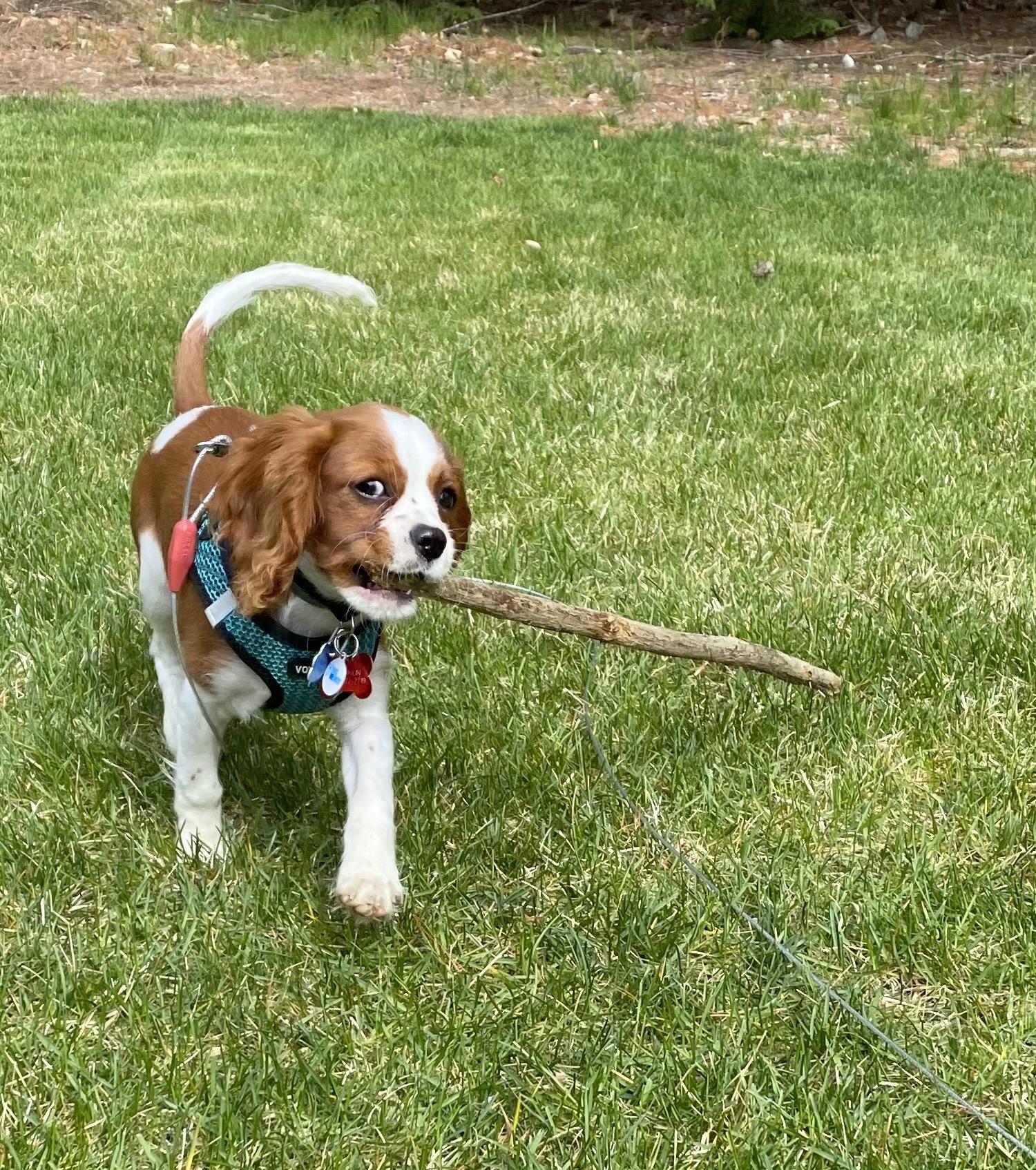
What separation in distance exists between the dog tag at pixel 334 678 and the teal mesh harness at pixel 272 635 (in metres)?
0.06

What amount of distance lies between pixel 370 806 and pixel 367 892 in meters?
0.19

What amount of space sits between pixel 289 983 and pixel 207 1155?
14.7 inches

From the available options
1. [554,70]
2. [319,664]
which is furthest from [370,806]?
[554,70]

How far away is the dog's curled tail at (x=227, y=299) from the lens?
308 cm

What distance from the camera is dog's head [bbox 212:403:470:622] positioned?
2.24 meters

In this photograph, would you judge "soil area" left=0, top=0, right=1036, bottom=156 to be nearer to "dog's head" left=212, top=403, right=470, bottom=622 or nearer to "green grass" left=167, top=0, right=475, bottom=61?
"green grass" left=167, top=0, right=475, bottom=61

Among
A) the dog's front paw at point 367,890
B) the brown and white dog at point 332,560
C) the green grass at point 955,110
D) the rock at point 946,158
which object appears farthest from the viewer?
the green grass at point 955,110

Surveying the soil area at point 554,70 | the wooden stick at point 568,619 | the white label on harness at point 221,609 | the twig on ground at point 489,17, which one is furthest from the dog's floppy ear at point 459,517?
the twig on ground at point 489,17

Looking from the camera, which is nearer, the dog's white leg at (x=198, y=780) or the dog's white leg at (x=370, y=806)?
the dog's white leg at (x=370, y=806)

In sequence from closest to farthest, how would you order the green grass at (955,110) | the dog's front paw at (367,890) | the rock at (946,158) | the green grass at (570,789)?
the green grass at (570,789) → the dog's front paw at (367,890) → the rock at (946,158) → the green grass at (955,110)

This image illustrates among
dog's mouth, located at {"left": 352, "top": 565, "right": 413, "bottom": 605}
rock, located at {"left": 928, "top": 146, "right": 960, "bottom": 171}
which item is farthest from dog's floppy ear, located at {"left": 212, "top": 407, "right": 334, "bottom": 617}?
rock, located at {"left": 928, "top": 146, "right": 960, "bottom": 171}

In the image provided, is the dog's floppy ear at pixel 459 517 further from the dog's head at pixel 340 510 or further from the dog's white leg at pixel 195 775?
the dog's white leg at pixel 195 775

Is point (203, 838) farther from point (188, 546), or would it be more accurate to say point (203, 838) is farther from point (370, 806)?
point (188, 546)

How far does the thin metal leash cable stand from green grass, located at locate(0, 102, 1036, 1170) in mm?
29
